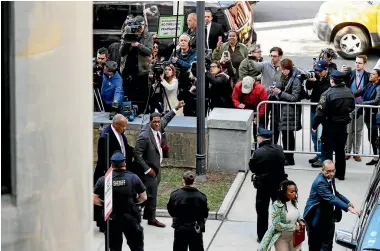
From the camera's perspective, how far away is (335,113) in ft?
48.1

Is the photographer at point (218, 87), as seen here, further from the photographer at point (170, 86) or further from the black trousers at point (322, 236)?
the black trousers at point (322, 236)

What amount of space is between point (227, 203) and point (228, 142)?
1631 millimetres

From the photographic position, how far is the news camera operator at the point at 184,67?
670 inches

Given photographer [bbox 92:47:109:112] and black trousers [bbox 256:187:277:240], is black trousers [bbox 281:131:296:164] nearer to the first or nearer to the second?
A: photographer [bbox 92:47:109:112]

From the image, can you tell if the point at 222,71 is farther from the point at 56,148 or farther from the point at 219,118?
the point at 56,148

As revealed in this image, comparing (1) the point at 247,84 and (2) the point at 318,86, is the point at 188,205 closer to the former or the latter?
(1) the point at 247,84

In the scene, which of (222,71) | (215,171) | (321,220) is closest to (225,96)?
(222,71)

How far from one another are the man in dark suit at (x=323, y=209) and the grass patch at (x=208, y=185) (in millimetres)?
2678

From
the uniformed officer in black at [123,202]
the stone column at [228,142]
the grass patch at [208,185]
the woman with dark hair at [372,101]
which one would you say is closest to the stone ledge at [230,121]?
the stone column at [228,142]

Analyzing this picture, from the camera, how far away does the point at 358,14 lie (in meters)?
23.7

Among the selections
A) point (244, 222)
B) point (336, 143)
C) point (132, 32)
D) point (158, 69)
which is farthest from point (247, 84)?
point (244, 222)

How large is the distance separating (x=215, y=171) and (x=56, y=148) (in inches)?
353

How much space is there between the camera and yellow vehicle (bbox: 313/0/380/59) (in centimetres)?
2373

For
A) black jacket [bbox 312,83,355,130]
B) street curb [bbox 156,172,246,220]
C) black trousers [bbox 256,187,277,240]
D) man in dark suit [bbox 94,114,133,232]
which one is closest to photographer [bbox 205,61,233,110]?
street curb [bbox 156,172,246,220]
